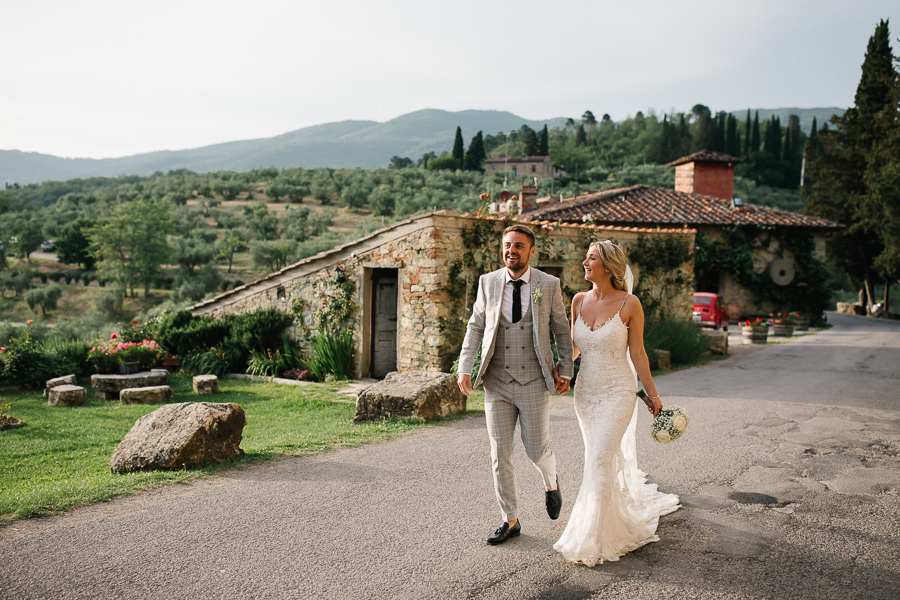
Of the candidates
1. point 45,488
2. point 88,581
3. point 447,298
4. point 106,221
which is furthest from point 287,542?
point 106,221

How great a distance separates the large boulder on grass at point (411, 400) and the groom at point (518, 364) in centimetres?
373

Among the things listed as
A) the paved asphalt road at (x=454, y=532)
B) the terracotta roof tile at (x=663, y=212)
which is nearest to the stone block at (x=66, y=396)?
the paved asphalt road at (x=454, y=532)

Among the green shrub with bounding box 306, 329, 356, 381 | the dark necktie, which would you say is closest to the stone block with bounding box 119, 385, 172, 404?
the green shrub with bounding box 306, 329, 356, 381

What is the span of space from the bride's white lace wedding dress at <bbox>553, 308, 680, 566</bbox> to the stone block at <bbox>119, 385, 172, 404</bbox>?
8.77 metres

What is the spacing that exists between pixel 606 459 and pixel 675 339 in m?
10.8

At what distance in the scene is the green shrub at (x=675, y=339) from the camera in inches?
533

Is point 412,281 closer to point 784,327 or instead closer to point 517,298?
point 517,298

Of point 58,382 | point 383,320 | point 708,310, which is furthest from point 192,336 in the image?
point 708,310

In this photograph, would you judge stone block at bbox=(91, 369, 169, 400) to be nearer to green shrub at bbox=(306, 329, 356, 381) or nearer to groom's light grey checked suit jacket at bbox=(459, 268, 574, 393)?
green shrub at bbox=(306, 329, 356, 381)

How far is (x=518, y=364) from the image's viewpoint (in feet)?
13.5

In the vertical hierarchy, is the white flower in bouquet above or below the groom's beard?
below

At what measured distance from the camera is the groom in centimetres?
411

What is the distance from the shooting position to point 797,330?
2316cm

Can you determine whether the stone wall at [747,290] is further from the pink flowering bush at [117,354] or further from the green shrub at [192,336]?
the pink flowering bush at [117,354]
